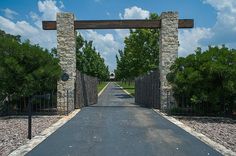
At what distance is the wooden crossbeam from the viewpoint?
19.2 meters

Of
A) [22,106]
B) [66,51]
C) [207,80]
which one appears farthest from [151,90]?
[22,106]

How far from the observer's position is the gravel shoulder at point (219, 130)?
9680mm

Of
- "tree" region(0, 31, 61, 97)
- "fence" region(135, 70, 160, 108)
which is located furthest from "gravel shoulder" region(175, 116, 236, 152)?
"tree" region(0, 31, 61, 97)

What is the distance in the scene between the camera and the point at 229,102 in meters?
16.4

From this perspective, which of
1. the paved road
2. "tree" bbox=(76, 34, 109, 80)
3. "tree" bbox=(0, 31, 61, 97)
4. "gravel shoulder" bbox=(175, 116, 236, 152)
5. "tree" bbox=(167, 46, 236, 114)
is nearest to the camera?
the paved road

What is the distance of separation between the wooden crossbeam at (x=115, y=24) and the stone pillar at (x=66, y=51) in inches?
14.9

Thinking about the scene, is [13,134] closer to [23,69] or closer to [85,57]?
[23,69]

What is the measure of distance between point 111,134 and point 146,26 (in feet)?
33.8

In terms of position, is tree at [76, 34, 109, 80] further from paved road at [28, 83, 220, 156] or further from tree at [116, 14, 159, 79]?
paved road at [28, 83, 220, 156]

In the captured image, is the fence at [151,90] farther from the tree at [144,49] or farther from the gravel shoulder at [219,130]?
the tree at [144,49]

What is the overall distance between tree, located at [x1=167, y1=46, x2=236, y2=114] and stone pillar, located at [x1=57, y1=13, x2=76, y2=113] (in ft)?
18.4

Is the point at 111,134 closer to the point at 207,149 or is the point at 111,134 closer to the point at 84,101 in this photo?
the point at 207,149

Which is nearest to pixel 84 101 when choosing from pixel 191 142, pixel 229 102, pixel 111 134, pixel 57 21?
pixel 57 21

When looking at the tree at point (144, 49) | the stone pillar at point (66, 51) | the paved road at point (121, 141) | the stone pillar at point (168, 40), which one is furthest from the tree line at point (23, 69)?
the tree at point (144, 49)
